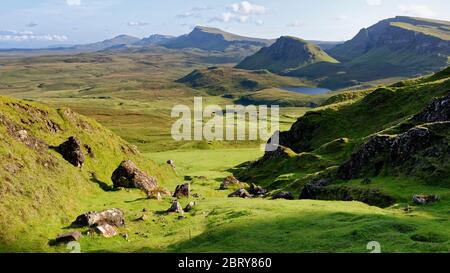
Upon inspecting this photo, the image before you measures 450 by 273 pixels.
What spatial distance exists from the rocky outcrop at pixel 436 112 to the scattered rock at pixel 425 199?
28.7m

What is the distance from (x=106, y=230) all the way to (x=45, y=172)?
18.1 meters

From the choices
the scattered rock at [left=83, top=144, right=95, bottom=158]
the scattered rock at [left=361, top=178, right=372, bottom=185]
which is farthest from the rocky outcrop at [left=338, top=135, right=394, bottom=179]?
the scattered rock at [left=83, top=144, right=95, bottom=158]

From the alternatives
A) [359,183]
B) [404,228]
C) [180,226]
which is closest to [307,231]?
[404,228]

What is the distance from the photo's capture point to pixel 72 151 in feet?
225

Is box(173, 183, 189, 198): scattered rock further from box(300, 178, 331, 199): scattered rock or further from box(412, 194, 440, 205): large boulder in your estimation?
box(412, 194, 440, 205): large boulder

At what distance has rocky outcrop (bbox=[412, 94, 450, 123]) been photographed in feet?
230

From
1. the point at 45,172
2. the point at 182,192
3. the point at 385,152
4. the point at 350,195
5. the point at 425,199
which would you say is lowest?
the point at 182,192

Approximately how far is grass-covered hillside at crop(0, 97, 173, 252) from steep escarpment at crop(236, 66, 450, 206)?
92.8 feet

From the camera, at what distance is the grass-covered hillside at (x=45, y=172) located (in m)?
47.4

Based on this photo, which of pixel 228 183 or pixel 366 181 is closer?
pixel 366 181

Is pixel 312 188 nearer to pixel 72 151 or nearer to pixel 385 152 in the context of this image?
pixel 385 152

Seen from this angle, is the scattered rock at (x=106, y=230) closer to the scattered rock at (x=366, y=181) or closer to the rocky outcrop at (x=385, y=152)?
the scattered rock at (x=366, y=181)

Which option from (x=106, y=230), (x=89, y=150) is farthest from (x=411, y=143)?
(x=89, y=150)
